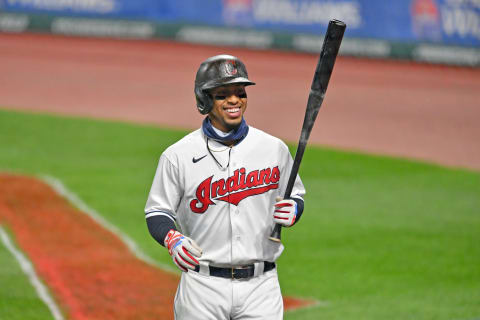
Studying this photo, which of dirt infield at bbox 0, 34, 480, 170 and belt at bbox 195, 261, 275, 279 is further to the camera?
dirt infield at bbox 0, 34, 480, 170

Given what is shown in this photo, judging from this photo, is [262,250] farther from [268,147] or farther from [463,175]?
[463,175]

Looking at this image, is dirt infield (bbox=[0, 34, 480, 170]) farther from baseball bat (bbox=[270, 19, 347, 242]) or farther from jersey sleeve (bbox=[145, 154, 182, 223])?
jersey sleeve (bbox=[145, 154, 182, 223])

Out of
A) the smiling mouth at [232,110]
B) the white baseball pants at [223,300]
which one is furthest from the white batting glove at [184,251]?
the smiling mouth at [232,110]

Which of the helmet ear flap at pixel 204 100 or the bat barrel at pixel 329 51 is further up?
the bat barrel at pixel 329 51

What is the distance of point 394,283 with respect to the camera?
952 centimetres

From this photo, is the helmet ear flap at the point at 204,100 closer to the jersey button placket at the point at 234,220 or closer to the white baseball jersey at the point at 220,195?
the white baseball jersey at the point at 220,195

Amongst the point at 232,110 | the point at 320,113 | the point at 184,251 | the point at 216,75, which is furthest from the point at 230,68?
the point at 320,113

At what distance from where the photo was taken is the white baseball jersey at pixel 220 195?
488 centimetres

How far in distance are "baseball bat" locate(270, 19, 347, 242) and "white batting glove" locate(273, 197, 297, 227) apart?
0.10 m

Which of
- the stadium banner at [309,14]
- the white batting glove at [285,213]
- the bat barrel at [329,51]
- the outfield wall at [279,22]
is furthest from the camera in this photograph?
the outfield wall at [279,22]

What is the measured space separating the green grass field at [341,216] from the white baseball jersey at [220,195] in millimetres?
3457

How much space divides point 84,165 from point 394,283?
7308mm

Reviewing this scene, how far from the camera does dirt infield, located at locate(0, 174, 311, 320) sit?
8.41 meters

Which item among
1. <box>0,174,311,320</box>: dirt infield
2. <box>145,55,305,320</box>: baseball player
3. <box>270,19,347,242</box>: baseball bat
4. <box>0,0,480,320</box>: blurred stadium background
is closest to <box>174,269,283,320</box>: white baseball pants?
<box>145,55,305,320</box>: baseball player
